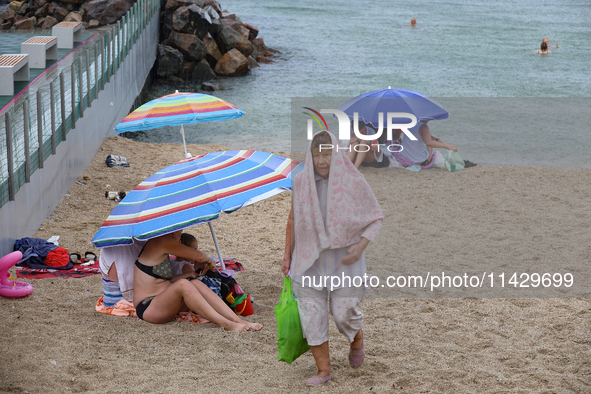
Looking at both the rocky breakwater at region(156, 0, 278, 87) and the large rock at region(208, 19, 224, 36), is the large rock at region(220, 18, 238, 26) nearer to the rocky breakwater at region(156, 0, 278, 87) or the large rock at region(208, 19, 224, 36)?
the rocky breakwater at region(156, 0, 278, 87)

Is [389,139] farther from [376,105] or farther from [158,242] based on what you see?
[158,242]

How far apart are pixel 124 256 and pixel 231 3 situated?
1899 inches

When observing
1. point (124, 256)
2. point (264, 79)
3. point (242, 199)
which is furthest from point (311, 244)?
point (264, 79)

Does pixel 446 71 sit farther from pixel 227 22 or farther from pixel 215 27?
pixel 215 27

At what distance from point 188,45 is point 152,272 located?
1810cm

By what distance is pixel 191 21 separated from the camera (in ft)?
70.8

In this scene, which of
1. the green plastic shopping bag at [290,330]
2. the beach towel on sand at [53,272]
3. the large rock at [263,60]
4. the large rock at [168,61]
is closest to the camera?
the green plastic shopping bag at [290,330]

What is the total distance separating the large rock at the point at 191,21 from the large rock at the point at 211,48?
7.9 inches

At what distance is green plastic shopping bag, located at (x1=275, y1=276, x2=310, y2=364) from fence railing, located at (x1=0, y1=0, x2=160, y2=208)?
346 cm

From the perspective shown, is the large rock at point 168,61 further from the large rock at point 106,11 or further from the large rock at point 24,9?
the large rock at point 24,9

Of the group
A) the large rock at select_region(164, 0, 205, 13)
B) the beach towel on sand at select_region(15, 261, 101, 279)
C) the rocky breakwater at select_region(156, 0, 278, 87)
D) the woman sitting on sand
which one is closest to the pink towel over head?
the woman sitting on sand

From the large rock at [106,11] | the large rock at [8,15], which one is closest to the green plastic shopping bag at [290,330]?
the large rock at [106,11]

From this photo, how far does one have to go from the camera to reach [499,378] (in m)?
3.63

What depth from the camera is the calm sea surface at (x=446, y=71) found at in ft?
47.7
